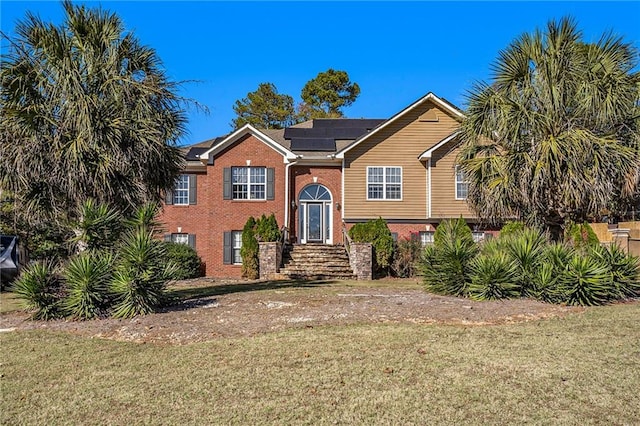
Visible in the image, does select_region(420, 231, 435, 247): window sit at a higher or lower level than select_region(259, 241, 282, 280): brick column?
higher

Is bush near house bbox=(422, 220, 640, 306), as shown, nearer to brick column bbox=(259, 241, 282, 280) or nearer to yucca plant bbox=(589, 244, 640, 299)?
yucca plant bbox=(589, 244, 640, 299)

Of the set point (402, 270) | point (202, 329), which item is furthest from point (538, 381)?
point (402, 270)

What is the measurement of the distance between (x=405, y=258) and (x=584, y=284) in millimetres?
9243

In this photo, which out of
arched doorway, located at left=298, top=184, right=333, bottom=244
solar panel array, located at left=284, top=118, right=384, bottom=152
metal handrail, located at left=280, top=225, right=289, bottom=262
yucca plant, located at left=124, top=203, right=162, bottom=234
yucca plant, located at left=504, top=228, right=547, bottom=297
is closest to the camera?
yucca plant, located at left=124, top=203, right=162, bottom=234

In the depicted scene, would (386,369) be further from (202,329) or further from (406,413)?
(202,329)

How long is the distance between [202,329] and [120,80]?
19.3 feet

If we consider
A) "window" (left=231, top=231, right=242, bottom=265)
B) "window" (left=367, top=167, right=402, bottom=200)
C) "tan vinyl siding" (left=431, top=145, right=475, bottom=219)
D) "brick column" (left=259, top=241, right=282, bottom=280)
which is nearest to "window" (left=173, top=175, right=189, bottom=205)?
"window" (left=231, top=231, right=242, bottom=265)

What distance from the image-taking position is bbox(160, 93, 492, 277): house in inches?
835

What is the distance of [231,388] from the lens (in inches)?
204

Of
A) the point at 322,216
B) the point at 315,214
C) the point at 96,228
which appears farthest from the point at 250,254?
the point at 96,228

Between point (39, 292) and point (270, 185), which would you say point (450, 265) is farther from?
point (270, 185)

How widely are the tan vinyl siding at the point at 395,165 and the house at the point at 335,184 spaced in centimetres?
4

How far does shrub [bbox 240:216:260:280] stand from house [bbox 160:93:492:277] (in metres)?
1.86

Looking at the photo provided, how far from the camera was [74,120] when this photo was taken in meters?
10.1
